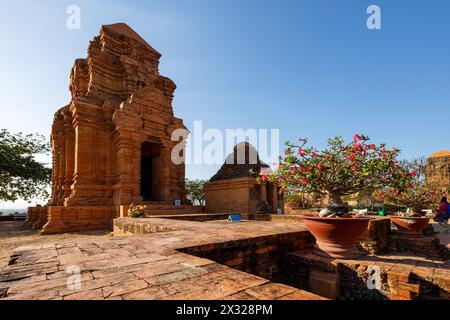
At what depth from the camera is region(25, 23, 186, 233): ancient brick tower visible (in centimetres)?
1135

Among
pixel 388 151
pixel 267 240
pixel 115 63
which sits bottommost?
pixel 267 240

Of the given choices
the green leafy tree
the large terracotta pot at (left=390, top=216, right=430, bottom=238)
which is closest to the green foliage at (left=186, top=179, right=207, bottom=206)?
the green leafy tree

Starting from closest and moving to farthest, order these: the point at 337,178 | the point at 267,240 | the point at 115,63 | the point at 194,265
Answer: the point at 194,265
the point at 267,240
the point at 337,178
the point at 115,63

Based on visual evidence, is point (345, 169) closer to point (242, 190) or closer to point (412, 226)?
point (412, 226)

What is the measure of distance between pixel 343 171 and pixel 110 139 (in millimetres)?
12027

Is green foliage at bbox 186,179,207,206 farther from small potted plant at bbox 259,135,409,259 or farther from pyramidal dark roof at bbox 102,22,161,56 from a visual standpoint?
small potted plant at bbox 259,135,409,259

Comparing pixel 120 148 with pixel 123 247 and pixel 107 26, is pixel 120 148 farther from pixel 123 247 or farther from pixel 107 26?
pixel 123 247

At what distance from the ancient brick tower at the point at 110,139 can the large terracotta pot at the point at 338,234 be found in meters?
9.37

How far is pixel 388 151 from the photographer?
414 centimetres

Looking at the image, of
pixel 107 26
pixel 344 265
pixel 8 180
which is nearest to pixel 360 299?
pixel 344 265

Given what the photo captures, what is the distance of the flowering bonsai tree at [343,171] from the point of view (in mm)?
4145

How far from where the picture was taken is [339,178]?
433cm

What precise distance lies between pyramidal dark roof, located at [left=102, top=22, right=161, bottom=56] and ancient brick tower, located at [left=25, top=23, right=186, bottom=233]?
0.21 ft
